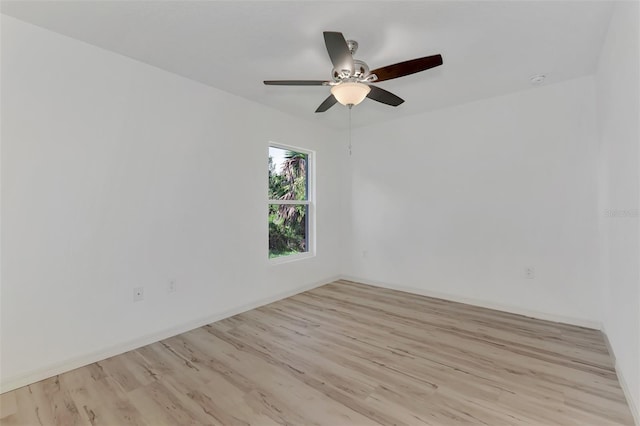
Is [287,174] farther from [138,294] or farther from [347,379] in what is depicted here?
[347,379]

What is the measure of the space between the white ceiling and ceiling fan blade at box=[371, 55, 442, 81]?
1.05 ft

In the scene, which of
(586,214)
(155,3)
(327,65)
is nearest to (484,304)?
(586,214)

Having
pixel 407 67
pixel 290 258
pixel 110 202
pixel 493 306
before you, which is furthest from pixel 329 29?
pixel 493 306

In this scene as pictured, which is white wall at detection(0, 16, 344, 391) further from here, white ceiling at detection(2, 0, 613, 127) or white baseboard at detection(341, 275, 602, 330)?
white baseboard at detection(341, 275, 602, 330)

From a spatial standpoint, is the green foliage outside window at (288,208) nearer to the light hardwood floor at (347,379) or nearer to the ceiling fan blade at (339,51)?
the light hardwood floor at (347,379)

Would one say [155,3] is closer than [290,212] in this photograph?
Yes

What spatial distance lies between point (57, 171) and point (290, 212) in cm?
251

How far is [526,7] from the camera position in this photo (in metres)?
1.81

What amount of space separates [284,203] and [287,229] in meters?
0.39

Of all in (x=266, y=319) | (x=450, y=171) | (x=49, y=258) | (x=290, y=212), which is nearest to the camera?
(x=49, y=258)

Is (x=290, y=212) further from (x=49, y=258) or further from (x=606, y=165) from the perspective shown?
(x=606, y=165)

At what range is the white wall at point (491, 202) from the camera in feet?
9.30

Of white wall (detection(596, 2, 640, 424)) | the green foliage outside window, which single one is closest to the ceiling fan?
white wall (detection(596, 2, 640, 424))

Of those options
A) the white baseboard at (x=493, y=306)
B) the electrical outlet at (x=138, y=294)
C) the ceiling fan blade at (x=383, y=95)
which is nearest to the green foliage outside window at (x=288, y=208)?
the white baseboard at (x=493, y=306)
